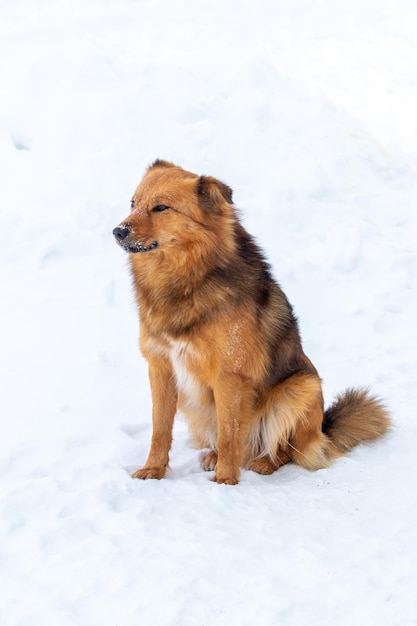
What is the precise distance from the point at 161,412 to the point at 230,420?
421 mm

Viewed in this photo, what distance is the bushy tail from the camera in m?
4.11

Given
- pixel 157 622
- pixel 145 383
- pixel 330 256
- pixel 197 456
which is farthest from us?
pixel 330 256

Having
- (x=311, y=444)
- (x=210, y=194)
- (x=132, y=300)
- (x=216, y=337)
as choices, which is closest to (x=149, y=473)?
(x=216, y=337)

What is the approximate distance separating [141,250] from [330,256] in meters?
3.55

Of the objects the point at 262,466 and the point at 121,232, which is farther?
the point at 262,466

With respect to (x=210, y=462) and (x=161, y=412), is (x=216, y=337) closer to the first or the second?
(x=161, y=412)

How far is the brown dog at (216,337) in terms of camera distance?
3.57m

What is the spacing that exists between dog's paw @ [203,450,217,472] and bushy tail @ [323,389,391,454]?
0.69 meters

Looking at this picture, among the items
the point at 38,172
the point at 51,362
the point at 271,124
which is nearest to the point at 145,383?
the point at 51,362

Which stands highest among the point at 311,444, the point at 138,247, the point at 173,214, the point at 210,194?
the point at 210,194

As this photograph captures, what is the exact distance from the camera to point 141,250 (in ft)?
11.6

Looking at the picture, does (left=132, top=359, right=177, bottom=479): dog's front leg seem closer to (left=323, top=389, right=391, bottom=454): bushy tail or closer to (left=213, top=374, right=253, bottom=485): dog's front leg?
(left=213, top=374, right=253, bottom=485): dog's front leg

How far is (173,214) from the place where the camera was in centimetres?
357

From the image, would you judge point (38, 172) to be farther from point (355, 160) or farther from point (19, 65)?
point (355, 160)
